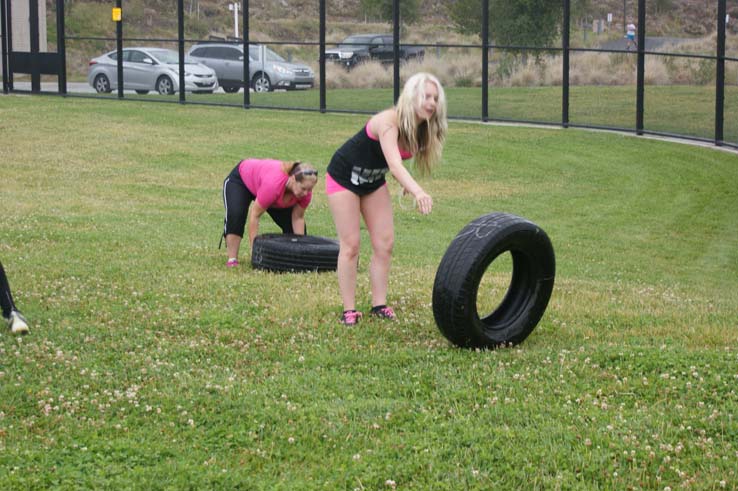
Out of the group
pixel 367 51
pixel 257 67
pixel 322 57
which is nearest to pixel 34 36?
pixel 257 67

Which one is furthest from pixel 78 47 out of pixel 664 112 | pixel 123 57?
pixel 664 112

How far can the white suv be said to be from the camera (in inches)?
1120

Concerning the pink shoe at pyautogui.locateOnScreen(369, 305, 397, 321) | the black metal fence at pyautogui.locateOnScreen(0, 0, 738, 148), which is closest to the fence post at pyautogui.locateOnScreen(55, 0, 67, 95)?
the black metal fence at pyautogui.locateOnScreen(0, 0, 738, 148)

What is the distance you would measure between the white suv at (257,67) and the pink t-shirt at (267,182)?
724 inches

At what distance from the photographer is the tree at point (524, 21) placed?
954 inches

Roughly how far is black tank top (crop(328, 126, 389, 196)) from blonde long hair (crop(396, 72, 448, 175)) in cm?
21

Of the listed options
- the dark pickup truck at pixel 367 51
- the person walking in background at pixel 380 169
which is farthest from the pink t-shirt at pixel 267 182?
the dark pickup truck at pixel 367 51

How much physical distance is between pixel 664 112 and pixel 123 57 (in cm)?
1502

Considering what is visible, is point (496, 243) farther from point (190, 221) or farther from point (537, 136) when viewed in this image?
point (537, 136)

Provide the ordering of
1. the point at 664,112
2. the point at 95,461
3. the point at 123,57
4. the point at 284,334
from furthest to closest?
the point at 123,57 → the point at 664,112 → the point at 284,334 → the point at 95,461

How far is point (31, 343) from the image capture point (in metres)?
6.94

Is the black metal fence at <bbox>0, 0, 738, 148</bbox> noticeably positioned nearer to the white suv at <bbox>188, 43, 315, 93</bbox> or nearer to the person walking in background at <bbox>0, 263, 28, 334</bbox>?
the white suv at <bbox>188, 43, 315, 93</bbox>

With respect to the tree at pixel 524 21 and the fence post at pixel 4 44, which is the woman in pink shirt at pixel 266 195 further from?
the fence post at pixel 4 44

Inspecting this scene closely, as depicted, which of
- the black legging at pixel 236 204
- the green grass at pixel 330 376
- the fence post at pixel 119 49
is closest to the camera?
the green grass at pixel 330 376
